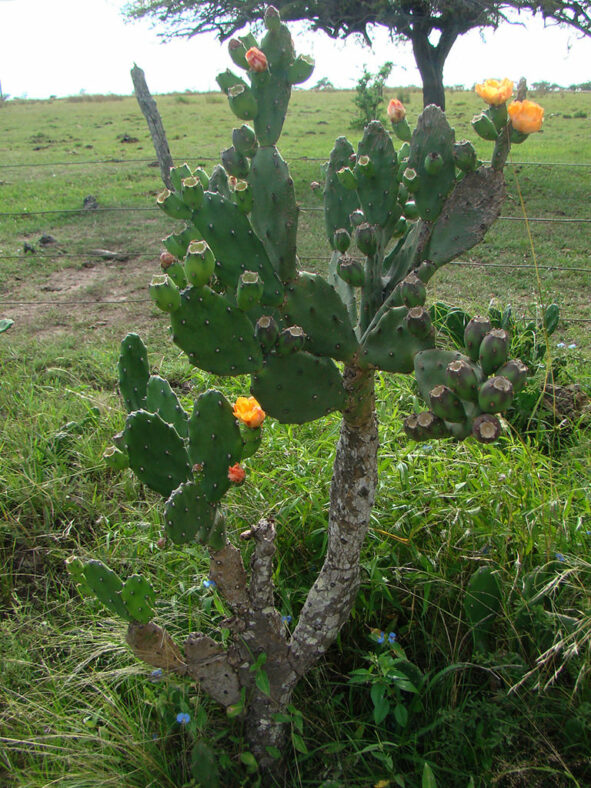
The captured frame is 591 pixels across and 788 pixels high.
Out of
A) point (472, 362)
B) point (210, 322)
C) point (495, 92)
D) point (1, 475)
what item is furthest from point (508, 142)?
point (1, 475)

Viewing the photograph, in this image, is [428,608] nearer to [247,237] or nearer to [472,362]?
[472,362]

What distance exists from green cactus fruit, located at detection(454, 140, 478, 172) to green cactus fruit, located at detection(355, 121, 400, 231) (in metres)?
0.16

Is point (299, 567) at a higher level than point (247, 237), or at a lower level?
lower

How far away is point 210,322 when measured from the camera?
1.22 m

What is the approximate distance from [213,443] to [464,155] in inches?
33.0

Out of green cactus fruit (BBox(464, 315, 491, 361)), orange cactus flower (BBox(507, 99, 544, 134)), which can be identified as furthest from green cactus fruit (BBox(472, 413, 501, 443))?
orange cactus flower (BBox(507, 99, 544, 134))

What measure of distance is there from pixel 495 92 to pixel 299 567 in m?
1.55

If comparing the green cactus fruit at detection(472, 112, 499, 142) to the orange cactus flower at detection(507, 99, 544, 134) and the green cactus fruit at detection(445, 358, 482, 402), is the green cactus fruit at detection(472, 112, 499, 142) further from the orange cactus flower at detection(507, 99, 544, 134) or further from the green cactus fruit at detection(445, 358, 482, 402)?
the green cactus fruit at detection(445, 358, 482, 402)

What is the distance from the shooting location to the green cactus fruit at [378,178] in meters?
1.46

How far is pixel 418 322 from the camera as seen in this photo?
4.09 feet

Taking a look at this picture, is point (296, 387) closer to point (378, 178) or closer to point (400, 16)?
point (378, 178)

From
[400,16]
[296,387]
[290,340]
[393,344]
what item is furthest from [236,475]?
[400,16]

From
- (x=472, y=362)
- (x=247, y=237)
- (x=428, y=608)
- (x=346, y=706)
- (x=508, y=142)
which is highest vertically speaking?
(x=508, y=142)

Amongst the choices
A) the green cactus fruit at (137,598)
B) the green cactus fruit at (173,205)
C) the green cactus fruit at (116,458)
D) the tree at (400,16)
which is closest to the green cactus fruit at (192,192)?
the green cactus fruit at (173,205)
